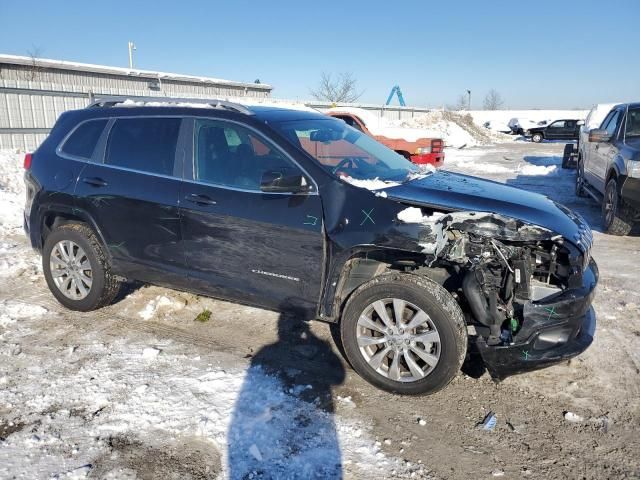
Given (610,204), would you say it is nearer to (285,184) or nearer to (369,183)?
(369,183)

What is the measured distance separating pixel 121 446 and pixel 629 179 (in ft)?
22.6

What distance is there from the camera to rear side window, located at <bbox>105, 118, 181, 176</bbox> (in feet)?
13.3

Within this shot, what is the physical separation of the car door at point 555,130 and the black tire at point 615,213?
29.1 meters

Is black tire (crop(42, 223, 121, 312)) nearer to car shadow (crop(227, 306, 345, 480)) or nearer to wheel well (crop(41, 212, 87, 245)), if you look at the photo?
wheel well (crop(41, 212, 87, 245))

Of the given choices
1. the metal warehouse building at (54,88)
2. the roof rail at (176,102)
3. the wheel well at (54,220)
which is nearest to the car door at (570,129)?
the metal warehouse building at (54,88)

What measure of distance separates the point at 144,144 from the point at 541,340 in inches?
135

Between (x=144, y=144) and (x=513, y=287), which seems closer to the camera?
(x=513, y=287)

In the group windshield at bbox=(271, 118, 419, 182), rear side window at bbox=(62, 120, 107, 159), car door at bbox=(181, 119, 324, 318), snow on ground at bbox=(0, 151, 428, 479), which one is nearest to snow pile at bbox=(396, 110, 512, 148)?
windshield at bbox=(271, 118, 419, 182)

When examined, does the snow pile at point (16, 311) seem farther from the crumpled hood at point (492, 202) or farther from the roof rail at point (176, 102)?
the crumpled hood at point (492, 202)

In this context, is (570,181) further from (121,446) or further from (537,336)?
(121,446)

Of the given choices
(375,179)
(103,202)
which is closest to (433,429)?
(375,179)

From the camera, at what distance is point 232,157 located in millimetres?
3859

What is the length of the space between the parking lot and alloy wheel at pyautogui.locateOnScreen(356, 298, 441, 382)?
21 cm

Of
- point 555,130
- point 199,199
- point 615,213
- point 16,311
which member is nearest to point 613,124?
point 615,213
